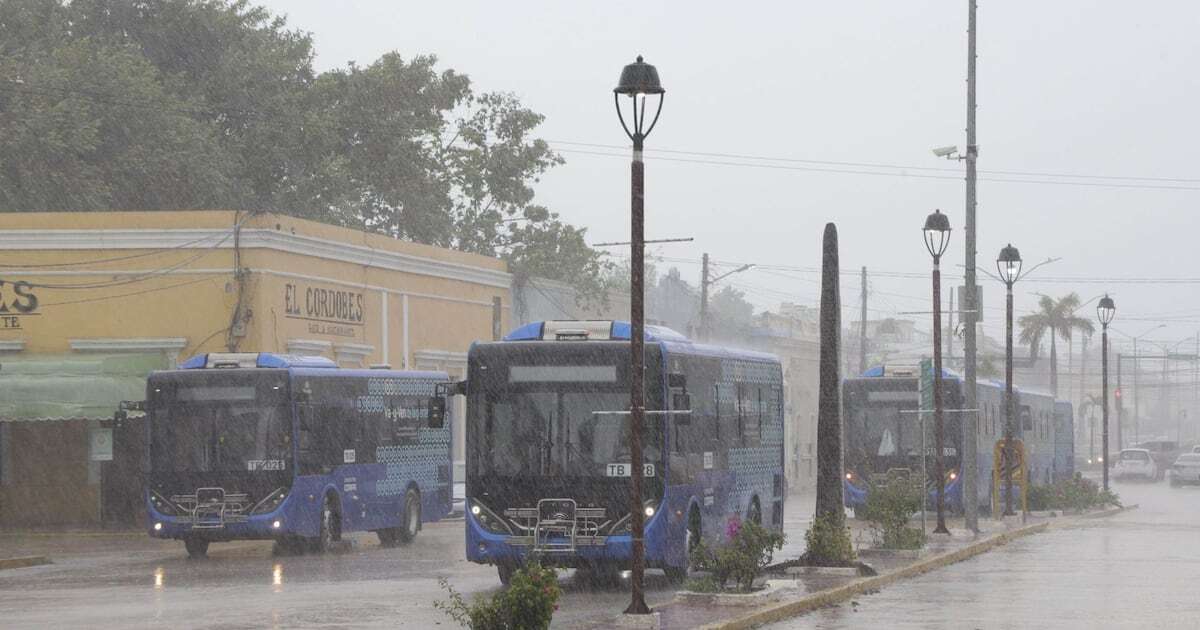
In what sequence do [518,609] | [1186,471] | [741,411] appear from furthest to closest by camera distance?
[1186,471]
[741,411]
[518,609]

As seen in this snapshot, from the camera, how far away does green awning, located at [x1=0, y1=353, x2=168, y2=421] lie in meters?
37.8

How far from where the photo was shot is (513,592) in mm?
→ 13664

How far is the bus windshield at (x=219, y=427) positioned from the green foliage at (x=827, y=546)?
1009cm

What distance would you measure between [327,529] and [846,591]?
41.3 ft

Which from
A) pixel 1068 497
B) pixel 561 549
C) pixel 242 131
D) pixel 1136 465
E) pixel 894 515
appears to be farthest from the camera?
pixel 1136 465

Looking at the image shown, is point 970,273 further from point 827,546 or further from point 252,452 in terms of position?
point 827,546

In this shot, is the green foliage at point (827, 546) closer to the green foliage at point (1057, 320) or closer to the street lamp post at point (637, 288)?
the street lamp post at point (637, 288)

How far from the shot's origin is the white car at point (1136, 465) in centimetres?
9262

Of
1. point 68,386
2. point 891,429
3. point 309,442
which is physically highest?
point 68,386

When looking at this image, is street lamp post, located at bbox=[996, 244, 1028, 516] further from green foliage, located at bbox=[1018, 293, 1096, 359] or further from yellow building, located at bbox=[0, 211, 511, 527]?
green foliage, located at bbox=[1018, 293, 1096, 359]

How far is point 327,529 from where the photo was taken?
1246 inches

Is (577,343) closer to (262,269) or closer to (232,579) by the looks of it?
(232,579)

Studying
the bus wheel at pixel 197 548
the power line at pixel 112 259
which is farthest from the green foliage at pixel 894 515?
the power line at pixel 112 259

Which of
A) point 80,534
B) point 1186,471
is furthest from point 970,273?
point 1186,471
